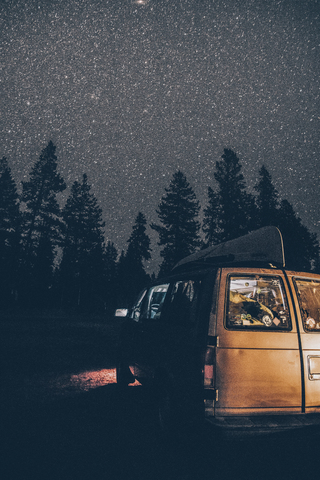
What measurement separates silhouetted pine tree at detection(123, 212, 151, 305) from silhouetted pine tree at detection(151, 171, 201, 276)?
41.7 feet

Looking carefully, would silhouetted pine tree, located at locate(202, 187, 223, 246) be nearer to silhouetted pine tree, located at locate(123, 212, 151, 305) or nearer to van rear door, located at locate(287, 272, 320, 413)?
silhouetted pine tree, located at locate(123, 212, 151, 305)

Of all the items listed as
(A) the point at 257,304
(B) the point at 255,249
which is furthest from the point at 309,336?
(B) the point at 255,249

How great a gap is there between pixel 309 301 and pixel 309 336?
2.09 feet

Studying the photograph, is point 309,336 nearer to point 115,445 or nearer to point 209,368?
point 209,368

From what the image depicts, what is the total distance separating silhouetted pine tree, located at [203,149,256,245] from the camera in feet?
112

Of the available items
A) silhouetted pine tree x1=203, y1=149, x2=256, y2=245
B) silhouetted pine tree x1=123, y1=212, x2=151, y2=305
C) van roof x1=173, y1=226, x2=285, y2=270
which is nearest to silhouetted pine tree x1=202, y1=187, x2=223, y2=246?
silhouetted pine tree x1=203, y1=149, x2=256, y2=245

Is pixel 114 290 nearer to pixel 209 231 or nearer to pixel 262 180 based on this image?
pixel 209 231

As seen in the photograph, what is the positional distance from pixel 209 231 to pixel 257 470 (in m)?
36.8

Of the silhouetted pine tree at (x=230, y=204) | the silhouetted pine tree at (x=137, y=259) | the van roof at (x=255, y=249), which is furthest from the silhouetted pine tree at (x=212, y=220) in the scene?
the van roof at (x=255, y=249)

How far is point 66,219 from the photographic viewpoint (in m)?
48.6

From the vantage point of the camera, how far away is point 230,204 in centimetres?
3512

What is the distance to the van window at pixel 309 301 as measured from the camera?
3.43 m

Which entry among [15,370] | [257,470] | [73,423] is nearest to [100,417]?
[73,423]

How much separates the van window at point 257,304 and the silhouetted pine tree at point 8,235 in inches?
1497
